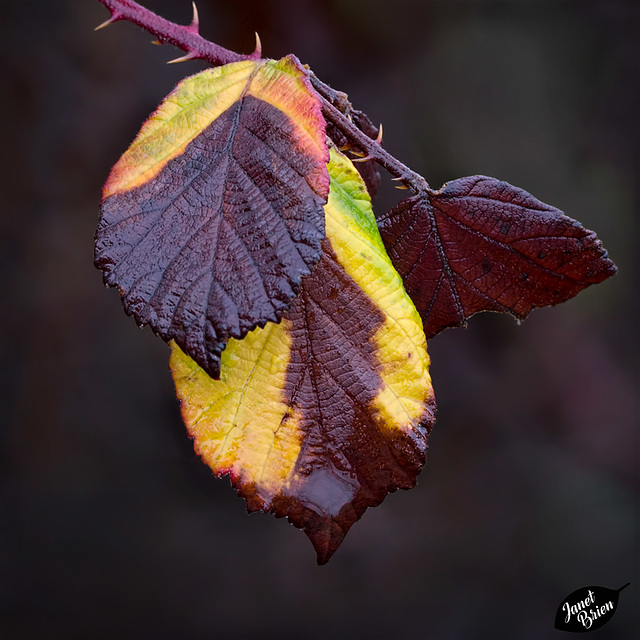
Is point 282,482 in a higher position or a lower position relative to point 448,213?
lower

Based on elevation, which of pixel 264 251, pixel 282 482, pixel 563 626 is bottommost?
pixel 563 626

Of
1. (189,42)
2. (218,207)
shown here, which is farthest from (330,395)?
(189,42)

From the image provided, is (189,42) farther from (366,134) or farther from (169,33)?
(366,134)

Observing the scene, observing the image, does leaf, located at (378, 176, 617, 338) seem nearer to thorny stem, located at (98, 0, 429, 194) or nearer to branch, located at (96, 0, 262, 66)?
thorny stem, located at (98, 0, 429, 194)

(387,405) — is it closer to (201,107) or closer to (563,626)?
(201,107)

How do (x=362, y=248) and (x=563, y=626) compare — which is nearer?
(x=362, y=248)

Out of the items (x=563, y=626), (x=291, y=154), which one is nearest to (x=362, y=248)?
(x=291, y=154)

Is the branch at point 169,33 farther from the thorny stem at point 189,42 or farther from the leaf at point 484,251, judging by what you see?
the leaf at point 484,251
